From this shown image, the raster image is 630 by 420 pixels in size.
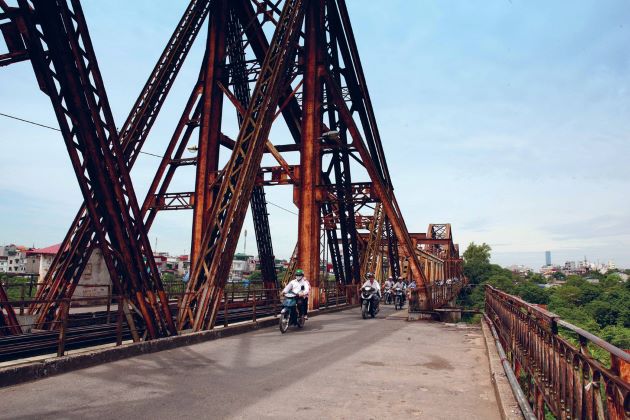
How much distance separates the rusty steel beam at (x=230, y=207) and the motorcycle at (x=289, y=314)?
216cm

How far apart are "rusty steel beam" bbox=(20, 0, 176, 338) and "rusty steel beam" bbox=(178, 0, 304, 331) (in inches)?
56.1

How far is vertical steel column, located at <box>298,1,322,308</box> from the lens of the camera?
1536 cm

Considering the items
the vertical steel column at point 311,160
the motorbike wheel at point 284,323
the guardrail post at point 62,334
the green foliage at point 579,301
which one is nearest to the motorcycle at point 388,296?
the vertical steel column at point 311,160

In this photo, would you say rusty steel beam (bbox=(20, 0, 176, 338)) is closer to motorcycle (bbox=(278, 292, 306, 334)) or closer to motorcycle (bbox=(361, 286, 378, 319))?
motorcycle (bbox=(278, 292, 306, 334))

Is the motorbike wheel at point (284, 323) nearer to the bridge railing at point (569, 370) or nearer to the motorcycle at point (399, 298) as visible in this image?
the bridge railing at point (569, 370)

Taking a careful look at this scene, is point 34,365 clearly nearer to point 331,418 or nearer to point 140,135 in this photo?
point 331,418

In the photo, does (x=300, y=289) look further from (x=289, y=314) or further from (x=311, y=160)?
(x=311, y=160)

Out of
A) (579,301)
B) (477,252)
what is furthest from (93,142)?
(477,252)

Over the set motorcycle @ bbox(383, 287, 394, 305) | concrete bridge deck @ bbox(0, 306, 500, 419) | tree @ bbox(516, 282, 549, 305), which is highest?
concrete bridge deck @ bbox(0, 306, 500, 419)

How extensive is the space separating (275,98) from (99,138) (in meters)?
5.95

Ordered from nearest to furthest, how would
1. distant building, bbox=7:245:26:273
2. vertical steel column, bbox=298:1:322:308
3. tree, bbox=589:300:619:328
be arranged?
vertical steel column, bbox=298:1:322:308, tree, bbox=589:300:619:328, distant building, bbox=7:245:26:273

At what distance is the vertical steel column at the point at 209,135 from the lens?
14.1 meters

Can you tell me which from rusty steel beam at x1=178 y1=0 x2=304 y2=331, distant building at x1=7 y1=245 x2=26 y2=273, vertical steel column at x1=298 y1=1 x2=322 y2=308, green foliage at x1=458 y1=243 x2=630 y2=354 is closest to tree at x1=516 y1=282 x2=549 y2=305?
green foliage at x1=458 y1=243 x2=630 y2=354

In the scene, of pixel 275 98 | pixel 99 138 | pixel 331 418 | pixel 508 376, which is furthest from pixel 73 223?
pixel 508 376
